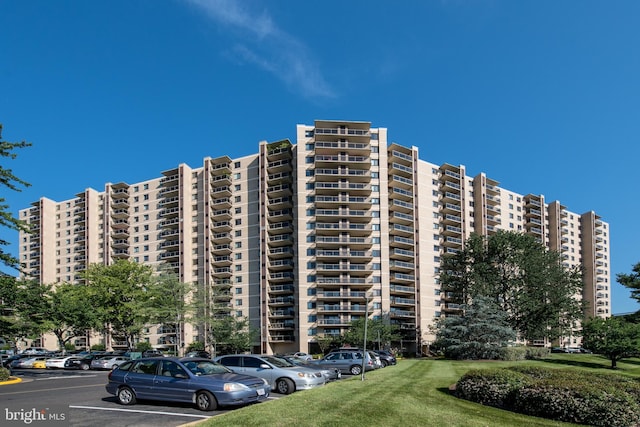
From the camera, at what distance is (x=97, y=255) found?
97.9 meters

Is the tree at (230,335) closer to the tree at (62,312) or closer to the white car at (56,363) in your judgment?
the tree at (62,312)

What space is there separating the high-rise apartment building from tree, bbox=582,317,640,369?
1350 inches

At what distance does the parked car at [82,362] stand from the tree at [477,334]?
1265 inches

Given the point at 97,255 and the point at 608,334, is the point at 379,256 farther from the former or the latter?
the point at 97,255

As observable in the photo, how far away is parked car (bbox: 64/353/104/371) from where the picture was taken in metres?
40.2

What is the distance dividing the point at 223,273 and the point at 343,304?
22.7m

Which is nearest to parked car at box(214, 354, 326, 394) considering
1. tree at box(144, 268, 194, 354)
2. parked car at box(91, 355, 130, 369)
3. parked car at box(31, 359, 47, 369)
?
parked car at box(91, 355, 130, 369)

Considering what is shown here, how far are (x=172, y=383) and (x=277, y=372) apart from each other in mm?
5077

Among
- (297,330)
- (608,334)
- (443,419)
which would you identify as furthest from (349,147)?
(443,419)

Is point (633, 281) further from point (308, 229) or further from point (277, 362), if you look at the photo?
point (308, 229)

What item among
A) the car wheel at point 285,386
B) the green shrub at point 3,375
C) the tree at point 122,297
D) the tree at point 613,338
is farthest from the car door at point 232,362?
the tree at point 613,338

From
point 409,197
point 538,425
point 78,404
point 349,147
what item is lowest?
point 78,404

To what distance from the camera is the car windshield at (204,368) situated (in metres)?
14.3

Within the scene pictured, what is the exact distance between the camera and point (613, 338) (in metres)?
39.3
